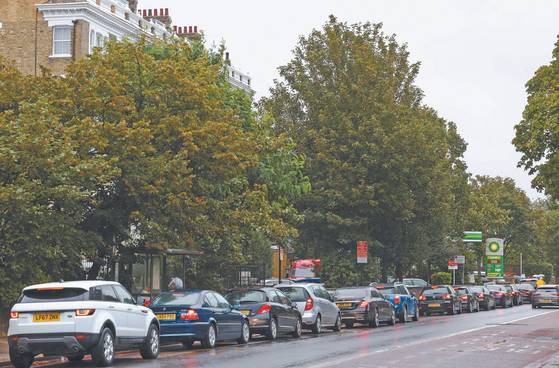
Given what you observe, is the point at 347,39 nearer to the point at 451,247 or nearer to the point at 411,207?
the point at 411,207

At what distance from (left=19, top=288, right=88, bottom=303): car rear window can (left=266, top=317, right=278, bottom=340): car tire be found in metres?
9.69

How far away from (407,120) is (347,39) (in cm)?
582

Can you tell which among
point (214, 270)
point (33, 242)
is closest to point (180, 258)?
point (214, 270)

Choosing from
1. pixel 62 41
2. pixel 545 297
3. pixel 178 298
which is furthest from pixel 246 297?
pixel 545 297

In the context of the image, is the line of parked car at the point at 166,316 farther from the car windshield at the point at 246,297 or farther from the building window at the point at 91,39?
the building window at the point at 91,39

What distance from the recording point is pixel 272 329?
2706cm

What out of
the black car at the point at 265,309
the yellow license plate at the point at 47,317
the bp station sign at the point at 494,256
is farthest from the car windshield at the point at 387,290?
the bp station sign at the point at 494,256

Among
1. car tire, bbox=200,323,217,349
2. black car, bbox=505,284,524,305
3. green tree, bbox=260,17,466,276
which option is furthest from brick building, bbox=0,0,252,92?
black car, bbox=505,284,524,305

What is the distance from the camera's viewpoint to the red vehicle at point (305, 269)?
51875 millimetres

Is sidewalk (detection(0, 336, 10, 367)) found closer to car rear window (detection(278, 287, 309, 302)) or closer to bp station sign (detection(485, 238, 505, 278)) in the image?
car rear window (detection(278, 287, 309, 302))

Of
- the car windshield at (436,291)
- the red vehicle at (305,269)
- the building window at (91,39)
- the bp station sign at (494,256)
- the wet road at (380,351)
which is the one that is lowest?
the wet road at (380,351)

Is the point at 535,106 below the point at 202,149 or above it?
above

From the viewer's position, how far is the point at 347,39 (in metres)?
52.3

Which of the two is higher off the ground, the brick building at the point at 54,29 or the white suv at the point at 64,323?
the brick building at the point at 54,29
